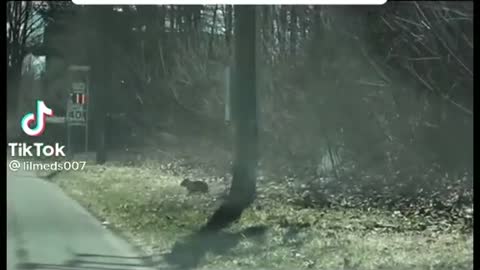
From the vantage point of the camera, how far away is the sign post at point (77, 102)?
3.22 m

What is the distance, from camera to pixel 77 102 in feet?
10.7

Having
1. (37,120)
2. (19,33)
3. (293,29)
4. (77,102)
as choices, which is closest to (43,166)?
(37,120)

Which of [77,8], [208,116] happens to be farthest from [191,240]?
[77,8]

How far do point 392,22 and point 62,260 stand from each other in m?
1.89

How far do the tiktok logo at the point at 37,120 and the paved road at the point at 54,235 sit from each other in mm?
262

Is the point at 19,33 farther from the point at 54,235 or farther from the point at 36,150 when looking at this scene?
the point at 54,235

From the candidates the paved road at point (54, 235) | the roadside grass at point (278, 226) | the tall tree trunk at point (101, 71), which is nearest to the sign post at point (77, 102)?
the tall tree trunk at point (101, 71)

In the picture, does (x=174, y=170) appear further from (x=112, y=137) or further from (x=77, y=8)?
(x=77, y=8)

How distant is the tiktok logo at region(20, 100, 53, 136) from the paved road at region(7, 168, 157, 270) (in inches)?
10.3

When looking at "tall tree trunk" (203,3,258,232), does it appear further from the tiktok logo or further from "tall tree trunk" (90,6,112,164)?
the tiktok logo

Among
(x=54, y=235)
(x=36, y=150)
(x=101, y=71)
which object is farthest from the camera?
(x=54, y=235)

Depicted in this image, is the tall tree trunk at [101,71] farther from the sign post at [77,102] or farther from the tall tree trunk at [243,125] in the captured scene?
the tall tree trunk at [243,125]

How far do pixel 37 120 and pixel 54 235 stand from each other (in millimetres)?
566

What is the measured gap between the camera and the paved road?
11.1 ft
